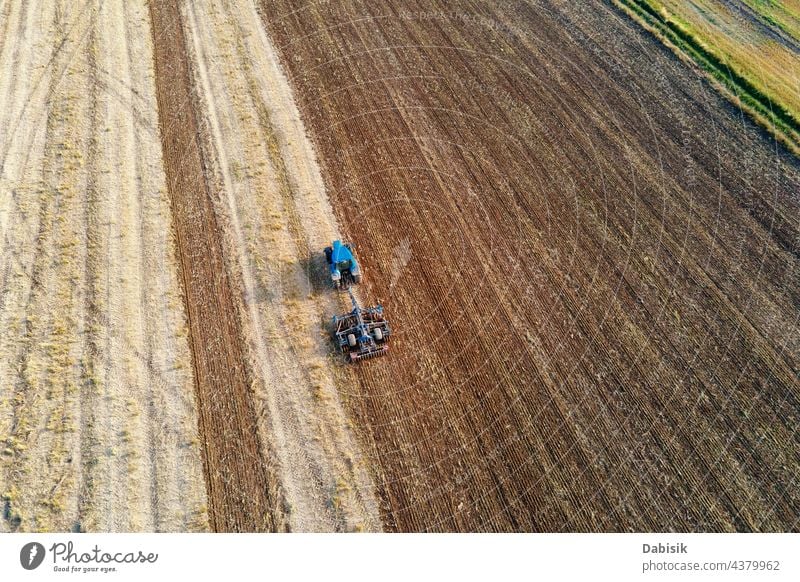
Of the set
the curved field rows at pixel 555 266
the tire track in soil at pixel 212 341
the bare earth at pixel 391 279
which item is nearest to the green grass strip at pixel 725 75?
the curved field rows at pixel 555 266

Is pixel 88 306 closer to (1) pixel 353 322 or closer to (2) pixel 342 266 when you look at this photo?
(2) pixel 342 266

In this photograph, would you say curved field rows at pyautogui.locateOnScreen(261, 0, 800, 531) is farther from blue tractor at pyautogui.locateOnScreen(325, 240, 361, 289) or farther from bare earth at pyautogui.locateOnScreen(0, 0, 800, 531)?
blue tractor at pyautogui.locateOnScreen(325, 240, 361, 289)

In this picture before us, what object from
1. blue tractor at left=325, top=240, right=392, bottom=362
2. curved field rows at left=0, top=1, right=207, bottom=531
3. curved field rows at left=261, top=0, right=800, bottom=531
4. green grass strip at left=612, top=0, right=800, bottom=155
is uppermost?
green grass strip at left=612, top=0, right=800, bottom=155

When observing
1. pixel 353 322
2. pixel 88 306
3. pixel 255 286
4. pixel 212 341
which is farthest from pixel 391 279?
pixel 88 306

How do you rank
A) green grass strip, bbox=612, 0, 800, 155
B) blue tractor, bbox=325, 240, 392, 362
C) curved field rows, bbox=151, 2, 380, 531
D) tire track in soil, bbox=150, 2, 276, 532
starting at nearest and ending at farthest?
tire track in soil, bbox=150, 2, 276, 532 → curved field rows, bbox=151, 2, 380, 531 → blue tractor, bbox=325, 240, 392, 362 → green grass strip, bbox=612, 0, 800, 155

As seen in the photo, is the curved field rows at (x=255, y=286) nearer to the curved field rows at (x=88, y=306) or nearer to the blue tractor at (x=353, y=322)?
the blue tractor at (x=353, y=322)

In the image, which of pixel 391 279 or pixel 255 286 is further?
pixel 391 279

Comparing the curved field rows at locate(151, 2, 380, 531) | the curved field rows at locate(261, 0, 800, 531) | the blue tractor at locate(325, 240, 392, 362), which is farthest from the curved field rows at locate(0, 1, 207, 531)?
the curved field rows at locate(261, 0, 800, 531)
